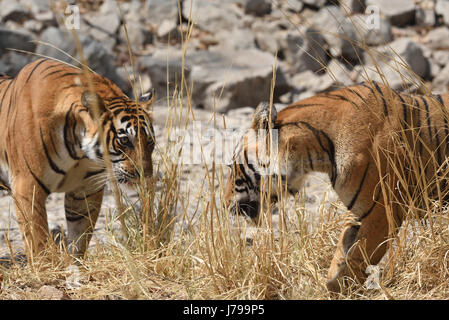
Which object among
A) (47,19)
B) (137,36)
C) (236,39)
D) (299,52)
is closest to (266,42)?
(236,39)

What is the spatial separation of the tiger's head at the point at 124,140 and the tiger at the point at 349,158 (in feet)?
1.48

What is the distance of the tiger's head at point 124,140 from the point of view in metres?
2.89

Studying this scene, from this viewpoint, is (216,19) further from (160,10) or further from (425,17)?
(425,17)

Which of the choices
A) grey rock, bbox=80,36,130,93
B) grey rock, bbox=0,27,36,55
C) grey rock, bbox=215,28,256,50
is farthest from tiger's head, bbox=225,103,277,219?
grey rock, bbox=215,28,256,50

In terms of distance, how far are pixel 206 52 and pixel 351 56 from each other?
1.93 meters

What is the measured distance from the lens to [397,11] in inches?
371

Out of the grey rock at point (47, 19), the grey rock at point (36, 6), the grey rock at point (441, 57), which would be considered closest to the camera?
the grey rock at point (441, 57)

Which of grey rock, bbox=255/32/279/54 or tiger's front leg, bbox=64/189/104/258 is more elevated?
tiger's front leg, bbox=64/189/104/258

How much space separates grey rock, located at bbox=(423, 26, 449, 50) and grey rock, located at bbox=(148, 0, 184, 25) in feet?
11.9

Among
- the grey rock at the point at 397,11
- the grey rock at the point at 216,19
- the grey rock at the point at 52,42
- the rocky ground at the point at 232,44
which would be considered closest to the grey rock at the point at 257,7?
the rocky ground at the point at 232,44

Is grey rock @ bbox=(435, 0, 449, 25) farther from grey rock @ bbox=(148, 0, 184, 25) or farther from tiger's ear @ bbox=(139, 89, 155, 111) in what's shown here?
tiger's ear @ bbox=(139, 89, 155, 111)

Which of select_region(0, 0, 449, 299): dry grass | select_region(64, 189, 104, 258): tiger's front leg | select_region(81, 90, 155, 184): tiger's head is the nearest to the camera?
select_region(0, 0, 449, 299): dry grass

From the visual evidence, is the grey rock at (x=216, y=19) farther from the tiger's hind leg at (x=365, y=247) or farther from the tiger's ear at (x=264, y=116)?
the tiger's hind leg at (x=365, y=247)

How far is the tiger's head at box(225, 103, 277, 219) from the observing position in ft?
8.45
